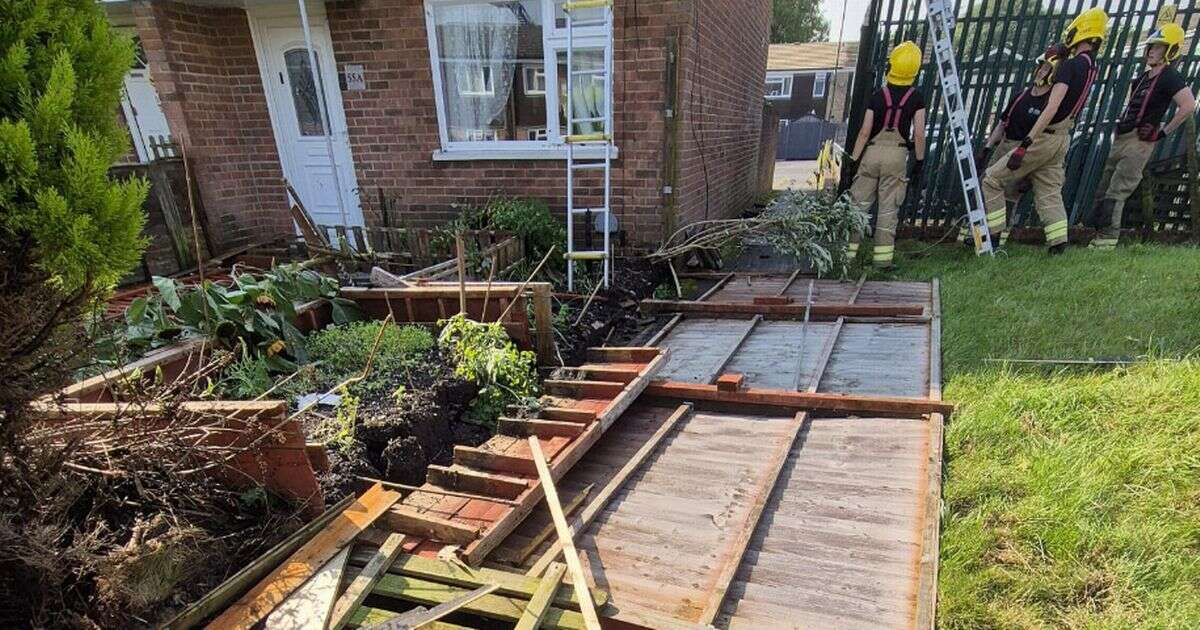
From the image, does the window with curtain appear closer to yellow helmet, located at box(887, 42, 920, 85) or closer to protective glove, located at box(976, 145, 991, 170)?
yellow helmet, located at box(887, 42, 920, 85)

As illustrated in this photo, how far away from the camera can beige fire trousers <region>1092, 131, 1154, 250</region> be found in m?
6.05

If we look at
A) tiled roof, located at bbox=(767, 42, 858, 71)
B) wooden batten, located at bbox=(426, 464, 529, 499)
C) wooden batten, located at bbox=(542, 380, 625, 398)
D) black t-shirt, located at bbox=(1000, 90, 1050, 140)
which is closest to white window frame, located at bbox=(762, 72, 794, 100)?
tiled roof, located at bbox=(767, 42, 858, 71)

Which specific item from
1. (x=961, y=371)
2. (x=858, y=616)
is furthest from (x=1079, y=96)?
(x=858, y=616)

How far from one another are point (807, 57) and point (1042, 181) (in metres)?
27.1

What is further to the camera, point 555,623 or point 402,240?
point 402,240

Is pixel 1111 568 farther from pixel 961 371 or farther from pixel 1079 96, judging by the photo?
pixel 1079 96

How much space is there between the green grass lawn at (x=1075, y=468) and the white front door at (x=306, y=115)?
6.40m

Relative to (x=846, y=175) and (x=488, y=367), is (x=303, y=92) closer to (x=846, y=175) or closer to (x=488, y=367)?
(x=488, y=367)

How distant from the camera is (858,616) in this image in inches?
78.7

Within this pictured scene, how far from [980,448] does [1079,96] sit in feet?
16.0

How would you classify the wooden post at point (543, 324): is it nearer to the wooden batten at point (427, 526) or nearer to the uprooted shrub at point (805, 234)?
the wooden batten at point (427, 526)

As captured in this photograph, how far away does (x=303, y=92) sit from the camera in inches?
260

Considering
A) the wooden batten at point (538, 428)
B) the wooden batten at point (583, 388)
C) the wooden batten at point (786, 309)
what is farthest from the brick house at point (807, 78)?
the wooden batten at point (538, 428)

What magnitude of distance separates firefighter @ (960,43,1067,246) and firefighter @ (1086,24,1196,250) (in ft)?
3.30
